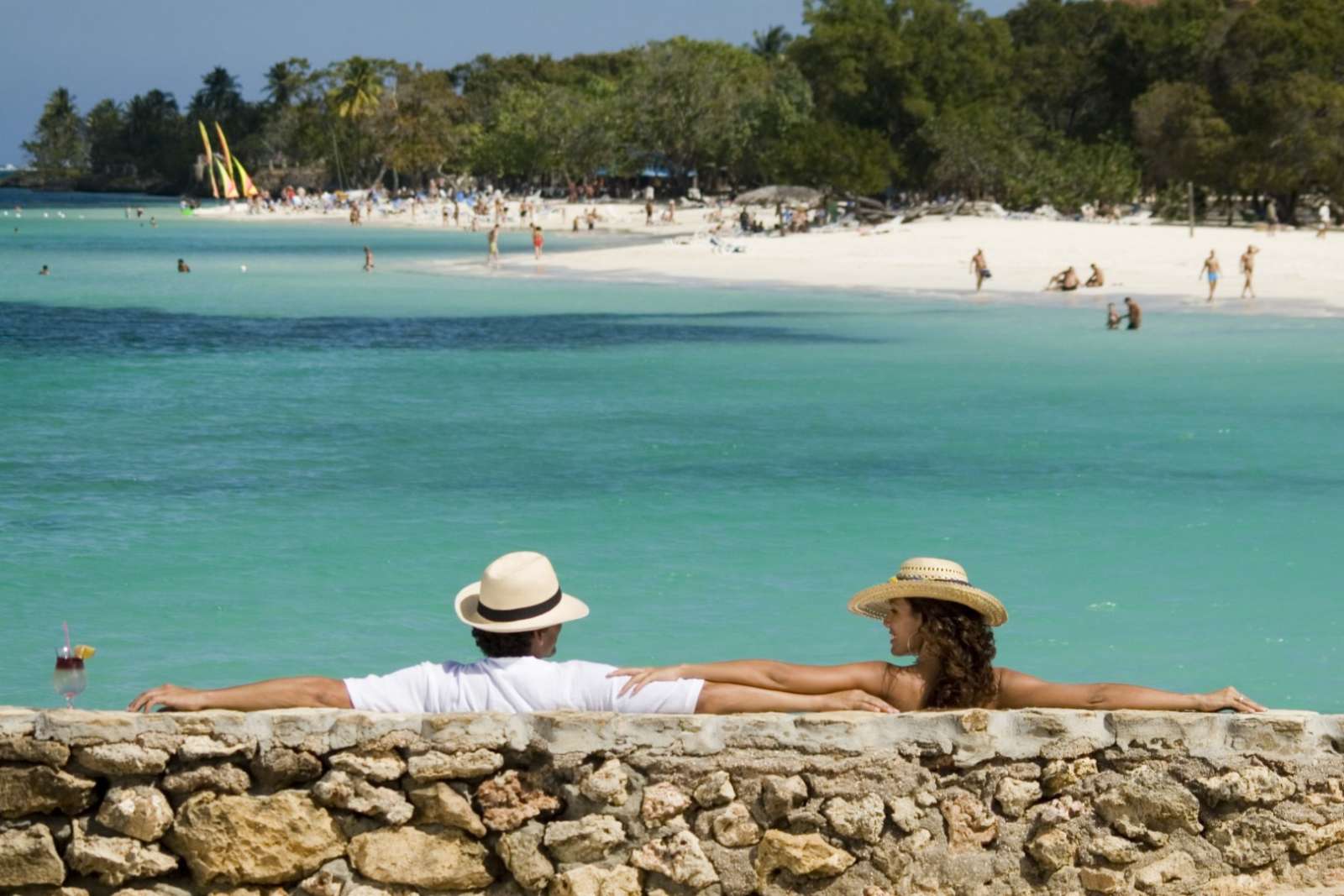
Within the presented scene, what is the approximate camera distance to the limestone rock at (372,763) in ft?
14.0

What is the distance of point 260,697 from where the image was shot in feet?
14.6

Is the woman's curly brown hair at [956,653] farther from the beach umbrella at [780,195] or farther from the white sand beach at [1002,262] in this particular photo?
the beach umbrella at [780,195]

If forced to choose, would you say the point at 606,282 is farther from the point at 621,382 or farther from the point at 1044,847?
the point at 1044,847

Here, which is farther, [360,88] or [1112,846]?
[360,88]

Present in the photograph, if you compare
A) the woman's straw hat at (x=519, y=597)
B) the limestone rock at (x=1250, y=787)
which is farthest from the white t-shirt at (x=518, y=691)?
the limestone rock at (x=1250, y=787)

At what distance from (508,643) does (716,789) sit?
2.33 ft

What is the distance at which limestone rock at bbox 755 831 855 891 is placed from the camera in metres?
4.32

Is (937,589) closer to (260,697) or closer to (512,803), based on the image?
(512,803)

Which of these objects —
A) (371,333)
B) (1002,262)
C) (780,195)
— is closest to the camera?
(371,333)

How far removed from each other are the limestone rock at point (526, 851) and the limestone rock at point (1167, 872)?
1.57 metres

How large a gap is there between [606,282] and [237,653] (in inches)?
1494

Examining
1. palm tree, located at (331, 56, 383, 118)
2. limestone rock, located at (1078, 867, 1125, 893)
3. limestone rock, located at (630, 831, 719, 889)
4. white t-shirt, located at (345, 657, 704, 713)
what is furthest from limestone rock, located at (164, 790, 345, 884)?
palm tree, located at (331, 56, 383, 118)

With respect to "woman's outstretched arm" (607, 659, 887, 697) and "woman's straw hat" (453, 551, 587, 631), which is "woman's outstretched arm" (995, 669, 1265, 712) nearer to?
"woman's outstretched arm" (607, 659, 887, 697)

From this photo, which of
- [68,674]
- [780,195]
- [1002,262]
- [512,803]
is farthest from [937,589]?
[780,195]
